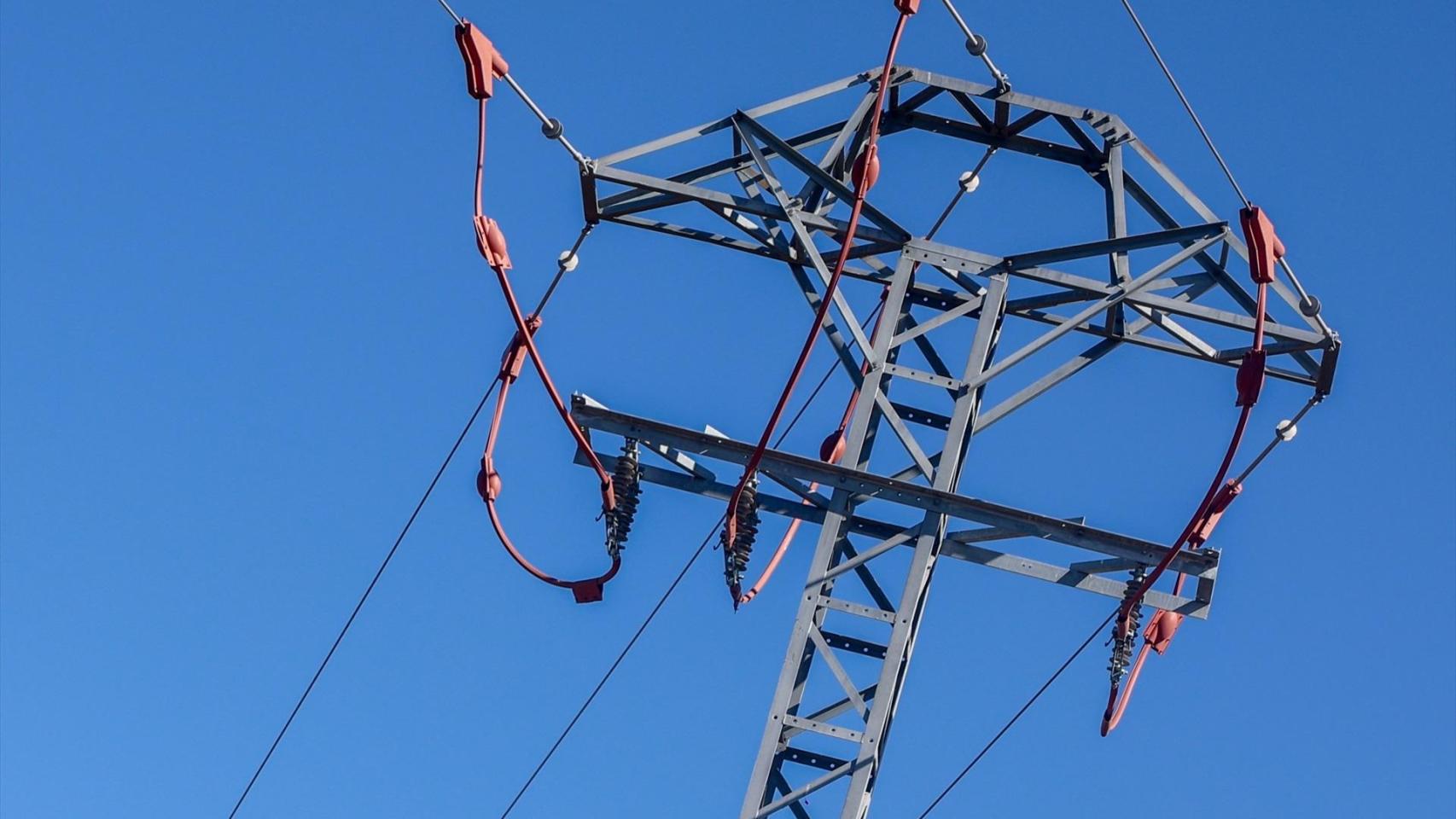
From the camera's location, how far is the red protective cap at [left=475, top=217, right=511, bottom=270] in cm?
1495

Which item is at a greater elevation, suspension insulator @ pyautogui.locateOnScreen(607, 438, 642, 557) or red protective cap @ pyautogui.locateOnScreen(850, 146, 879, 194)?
red protective cap @ pyautogui.locateOnScreen(850, 146, 879, 194)

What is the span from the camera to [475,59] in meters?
15.1

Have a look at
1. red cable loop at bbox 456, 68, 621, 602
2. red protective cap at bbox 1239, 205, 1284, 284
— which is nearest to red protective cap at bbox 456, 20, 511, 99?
red cable loop at bbox 456, 68, 621, 602

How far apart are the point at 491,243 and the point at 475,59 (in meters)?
1.22

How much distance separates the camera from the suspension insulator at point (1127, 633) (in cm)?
1465

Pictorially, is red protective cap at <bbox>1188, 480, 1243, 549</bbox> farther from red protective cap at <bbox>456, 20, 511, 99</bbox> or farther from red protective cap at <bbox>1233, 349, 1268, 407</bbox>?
red protective cap at <bbox>456, 20, 511, 99</bbox>

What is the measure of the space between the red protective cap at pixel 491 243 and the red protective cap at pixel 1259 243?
4764 mm

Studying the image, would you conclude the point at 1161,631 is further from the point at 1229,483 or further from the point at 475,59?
the point at 475,59

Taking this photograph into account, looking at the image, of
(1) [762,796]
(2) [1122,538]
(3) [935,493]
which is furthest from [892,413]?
(1) [762,796]

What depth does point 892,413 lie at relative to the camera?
14664 mm

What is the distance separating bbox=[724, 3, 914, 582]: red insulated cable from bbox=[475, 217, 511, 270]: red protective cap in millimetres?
2042

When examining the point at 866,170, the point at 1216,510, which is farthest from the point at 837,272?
the point at 1216,510

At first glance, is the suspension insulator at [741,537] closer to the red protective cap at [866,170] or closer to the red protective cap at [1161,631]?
the red protective cap at [866,170]

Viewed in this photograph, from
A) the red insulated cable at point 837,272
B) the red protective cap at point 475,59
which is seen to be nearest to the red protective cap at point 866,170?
the red insulated cable at point 837,272
